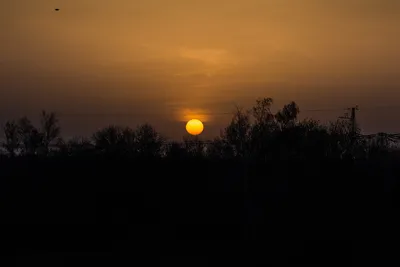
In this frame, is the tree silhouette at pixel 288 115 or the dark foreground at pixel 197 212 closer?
the dark foreground at pixel 197 212

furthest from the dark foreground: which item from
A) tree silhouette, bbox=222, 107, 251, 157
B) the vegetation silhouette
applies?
tree silhouette, bbox=222, 107, 251, 157

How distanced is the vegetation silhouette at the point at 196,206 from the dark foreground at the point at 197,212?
0.10 feet

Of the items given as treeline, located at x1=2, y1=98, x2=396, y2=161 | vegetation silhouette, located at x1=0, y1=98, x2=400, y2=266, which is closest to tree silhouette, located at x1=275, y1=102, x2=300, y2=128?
treeline, located at x1=2, y1=98, x2=396, y2=161

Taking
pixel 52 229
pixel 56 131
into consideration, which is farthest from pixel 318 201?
pixel 56 131

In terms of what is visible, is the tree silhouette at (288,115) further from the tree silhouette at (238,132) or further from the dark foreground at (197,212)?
the dark foreground at (197,212)

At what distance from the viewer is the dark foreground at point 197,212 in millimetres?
17812

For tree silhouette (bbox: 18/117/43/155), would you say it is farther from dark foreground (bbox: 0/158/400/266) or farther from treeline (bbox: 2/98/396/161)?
dark foreground (bbox: 0/158/400/266)

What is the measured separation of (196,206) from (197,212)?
0.83 ft

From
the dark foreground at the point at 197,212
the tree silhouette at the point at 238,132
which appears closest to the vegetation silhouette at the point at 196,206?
the dark foreground at the point at 197,212

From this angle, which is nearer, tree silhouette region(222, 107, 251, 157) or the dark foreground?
the dark foreground

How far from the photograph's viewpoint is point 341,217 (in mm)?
19156

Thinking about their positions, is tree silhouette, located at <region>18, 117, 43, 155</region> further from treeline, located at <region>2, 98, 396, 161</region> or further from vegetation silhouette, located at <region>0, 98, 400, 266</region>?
vegetation silhouette, located at <region>0, 98, 400, 266</region>

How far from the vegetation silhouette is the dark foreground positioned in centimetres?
3

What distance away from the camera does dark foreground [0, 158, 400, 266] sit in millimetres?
17812
